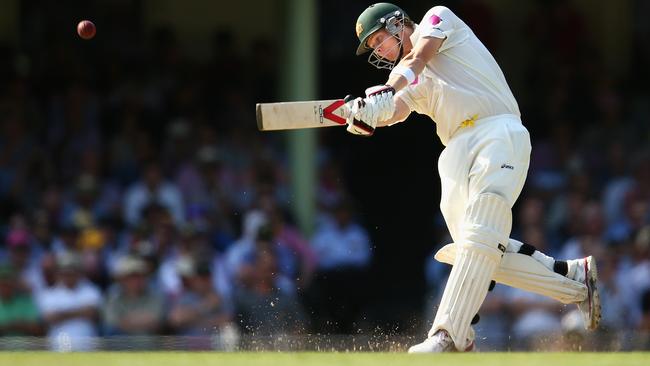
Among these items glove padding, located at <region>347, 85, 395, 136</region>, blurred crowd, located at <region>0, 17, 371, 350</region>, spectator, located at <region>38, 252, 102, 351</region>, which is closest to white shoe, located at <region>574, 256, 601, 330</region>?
glove padding, located at <region>347, 85, 395, 136</region>

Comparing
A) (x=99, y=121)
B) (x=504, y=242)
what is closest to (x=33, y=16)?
(x=99, y=121)

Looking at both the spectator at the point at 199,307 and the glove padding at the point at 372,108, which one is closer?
the glove padding at the point at 372,108

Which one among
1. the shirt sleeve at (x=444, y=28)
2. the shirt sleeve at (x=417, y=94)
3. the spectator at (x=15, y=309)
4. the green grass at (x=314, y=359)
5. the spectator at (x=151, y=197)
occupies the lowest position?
the spectator at (x=15, y=309)

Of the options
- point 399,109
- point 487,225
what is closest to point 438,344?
point 487,225

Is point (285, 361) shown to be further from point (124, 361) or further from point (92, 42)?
point (92, 42)

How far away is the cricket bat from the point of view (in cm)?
645

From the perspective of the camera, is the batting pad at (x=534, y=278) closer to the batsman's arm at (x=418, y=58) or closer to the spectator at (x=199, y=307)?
the batsman's arm at (x=418, y=58)

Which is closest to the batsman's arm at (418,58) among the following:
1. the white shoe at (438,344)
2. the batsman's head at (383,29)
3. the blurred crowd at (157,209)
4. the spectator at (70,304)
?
the batsman's head at (383,29)

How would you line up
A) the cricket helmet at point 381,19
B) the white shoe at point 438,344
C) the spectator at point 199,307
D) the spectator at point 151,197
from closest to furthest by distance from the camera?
the white shoe at point 438,344 < the cricket helmet at point 381,19 < the spectator at point 199,307 < the spectator at point 151,197

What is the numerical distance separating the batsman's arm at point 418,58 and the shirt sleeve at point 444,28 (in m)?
0.03

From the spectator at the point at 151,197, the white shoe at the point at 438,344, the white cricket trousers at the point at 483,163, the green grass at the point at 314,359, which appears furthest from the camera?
the spectator at the point at 151,197

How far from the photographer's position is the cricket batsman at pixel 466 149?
19.7 ft

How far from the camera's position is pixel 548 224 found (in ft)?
34.1

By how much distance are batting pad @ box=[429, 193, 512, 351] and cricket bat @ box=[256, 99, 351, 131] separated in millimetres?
816
